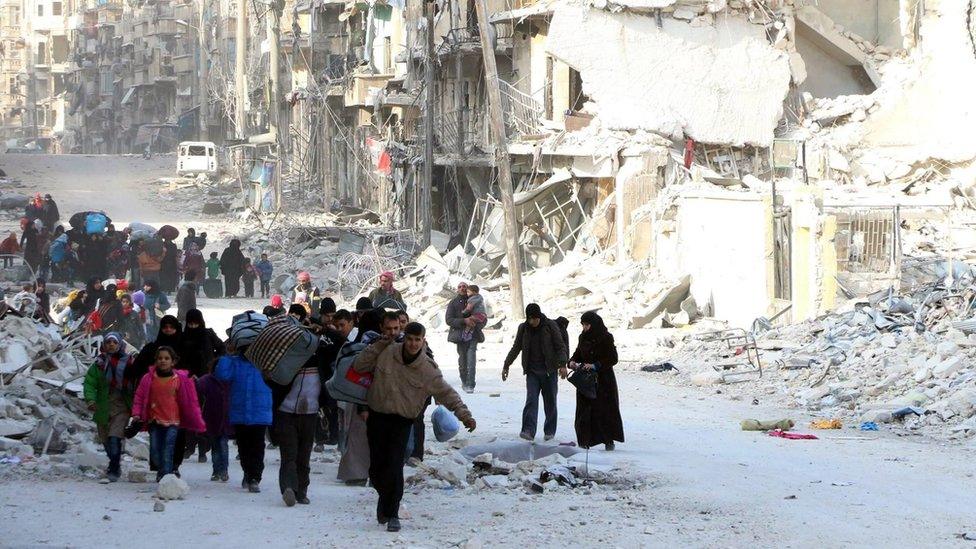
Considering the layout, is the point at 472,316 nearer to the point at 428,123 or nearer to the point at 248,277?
the point at 248,277

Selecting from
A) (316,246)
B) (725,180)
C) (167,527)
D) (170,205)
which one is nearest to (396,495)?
(167,527)

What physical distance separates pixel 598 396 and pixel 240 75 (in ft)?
208

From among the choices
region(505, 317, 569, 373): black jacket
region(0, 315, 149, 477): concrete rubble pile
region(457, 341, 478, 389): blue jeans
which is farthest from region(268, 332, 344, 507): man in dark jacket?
region(457, 341, 478, 389): blue jeans

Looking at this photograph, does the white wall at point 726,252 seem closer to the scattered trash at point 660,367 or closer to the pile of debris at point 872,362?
the pile of debris at point 872,362

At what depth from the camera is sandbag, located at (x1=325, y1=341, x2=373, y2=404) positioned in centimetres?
868

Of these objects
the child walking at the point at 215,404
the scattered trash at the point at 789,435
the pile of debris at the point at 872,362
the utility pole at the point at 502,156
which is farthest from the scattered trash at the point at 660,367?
the child walking at the point at 215,404

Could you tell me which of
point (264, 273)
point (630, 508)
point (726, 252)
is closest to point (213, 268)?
point (264, 273)

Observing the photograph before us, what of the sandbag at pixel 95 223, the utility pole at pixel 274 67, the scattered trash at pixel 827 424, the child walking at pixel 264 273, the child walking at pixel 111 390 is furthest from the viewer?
the utility pole at pixel 274 67

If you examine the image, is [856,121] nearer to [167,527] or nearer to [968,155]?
[968,155]

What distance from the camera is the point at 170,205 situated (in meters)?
52.5

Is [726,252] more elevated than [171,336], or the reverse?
[726,252]

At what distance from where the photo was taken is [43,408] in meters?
11.8

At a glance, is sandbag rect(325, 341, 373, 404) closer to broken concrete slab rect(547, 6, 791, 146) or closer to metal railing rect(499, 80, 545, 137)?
broken concrete slab rect(547, 6, 791, 146)

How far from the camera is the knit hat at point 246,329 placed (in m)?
9.34
